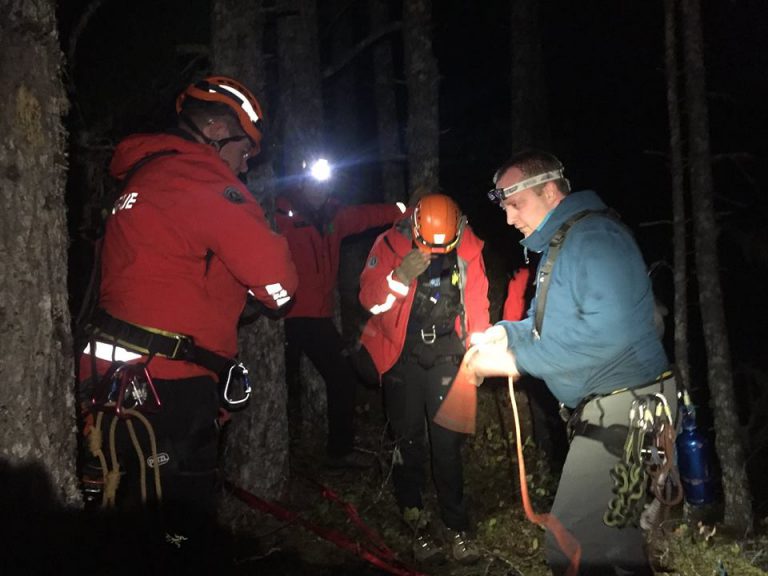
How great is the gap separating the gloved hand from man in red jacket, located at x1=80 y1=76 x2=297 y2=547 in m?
1.74

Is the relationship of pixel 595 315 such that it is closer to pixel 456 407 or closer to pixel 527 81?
pixel 456 407

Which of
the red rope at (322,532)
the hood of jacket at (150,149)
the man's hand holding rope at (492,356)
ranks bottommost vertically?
the red rope at (322,532)

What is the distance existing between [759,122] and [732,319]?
454 cm

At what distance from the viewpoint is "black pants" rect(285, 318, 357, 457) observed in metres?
6.68

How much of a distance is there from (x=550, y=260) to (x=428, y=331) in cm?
194

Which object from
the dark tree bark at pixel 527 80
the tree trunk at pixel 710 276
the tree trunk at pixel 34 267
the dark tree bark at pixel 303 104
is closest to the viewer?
the tree trunk at pixel 34 267

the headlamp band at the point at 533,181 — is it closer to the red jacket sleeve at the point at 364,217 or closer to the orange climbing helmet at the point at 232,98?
the orange climbing helmet at the point at 232,98

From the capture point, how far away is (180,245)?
10.4 feet

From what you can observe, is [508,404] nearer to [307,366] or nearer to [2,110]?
[307,366]

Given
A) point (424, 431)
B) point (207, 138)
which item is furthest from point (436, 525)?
point (207, 138)

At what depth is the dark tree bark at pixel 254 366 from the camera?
15.9 ft

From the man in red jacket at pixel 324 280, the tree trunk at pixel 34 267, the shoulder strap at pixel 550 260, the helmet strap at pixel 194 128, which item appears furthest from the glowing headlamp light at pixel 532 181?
the man in red jacket at pixel 324 280

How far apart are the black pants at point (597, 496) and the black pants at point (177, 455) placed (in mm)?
2044

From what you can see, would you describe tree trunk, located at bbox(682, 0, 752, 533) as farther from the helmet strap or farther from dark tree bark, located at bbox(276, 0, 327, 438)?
the helmet strap
